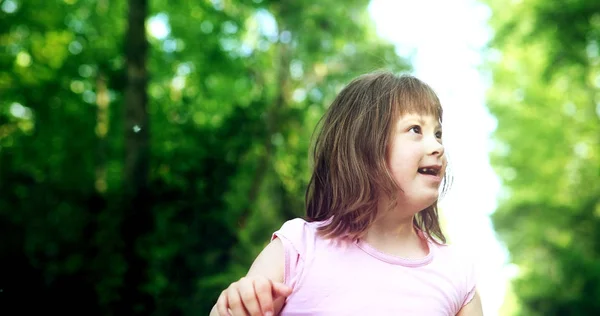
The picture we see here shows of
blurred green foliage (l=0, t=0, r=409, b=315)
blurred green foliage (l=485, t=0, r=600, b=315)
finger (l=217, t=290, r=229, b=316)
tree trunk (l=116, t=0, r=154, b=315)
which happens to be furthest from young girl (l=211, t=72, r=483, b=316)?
blurred green foliage (l=485, t=0, r=600, b=315)

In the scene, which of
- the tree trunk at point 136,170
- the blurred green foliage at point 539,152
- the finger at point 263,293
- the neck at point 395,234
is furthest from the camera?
the blurred green foliage at point 539,152

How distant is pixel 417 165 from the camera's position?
1.76 metres

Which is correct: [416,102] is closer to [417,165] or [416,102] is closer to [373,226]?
[417,165]

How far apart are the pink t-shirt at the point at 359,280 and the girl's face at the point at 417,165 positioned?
14 centimetres

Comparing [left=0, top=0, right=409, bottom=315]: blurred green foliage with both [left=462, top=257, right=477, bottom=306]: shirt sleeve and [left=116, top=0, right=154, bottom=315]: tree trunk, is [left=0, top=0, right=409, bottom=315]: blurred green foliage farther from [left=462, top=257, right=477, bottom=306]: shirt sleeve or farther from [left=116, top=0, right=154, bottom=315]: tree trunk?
[left=462, top=257, right=477, bottom=306]: shirt sleeve

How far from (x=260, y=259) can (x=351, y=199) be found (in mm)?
287

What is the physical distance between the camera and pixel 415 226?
1904 millimetres

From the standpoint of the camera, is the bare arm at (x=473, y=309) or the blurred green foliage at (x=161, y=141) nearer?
the bare arm at (x=473, y=309)

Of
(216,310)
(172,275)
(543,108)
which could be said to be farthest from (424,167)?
(543,108)

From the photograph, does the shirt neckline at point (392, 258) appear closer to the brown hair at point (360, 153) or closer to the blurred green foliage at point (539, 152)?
the brown hair at point (360, 153)

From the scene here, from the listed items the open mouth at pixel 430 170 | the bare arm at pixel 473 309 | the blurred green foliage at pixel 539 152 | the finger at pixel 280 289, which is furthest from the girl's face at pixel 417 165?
the blurred green foliage at pixel 539 152

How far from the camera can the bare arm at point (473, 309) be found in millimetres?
1753

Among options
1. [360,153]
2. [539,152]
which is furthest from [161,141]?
[539,152]

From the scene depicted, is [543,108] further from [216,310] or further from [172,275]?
[216,310]
